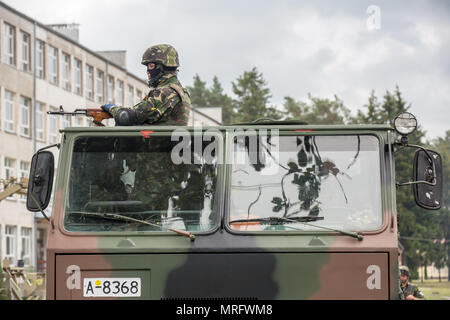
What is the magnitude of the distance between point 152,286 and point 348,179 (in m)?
1.60

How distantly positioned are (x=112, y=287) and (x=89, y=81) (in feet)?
188

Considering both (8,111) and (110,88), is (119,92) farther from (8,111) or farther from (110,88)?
(8,111)

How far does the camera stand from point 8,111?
173 ft

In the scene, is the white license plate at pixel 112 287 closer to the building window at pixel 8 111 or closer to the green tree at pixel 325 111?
the building window at pixel 8 111

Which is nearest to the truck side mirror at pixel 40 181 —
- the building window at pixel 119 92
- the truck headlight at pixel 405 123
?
the truck headlight at pixel 405 123

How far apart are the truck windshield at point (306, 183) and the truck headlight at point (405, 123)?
0.64 feet

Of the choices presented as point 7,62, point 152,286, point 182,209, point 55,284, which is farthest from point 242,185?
point 7,62

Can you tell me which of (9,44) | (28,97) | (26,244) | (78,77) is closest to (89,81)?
(78,77)

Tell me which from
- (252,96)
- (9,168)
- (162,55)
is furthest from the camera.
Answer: (252,96)

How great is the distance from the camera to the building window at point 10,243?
52.1 m

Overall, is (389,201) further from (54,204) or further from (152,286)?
(54,204)

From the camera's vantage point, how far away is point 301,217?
746 cm
